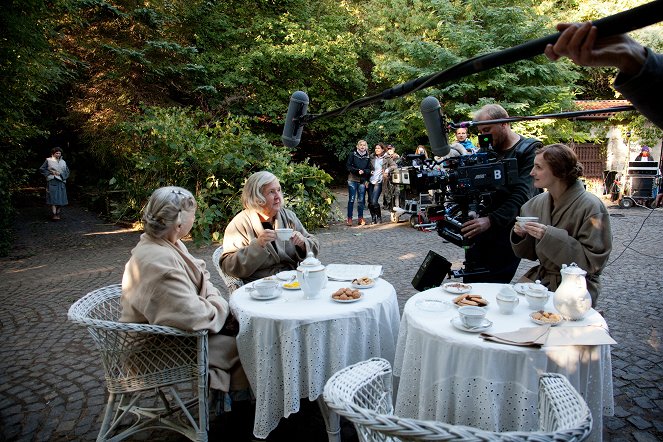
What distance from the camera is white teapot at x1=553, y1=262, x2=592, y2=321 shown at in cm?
226

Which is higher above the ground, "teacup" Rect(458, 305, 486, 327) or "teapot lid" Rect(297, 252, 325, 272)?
"teapot lid" Rect(297, 252, 325, 272)

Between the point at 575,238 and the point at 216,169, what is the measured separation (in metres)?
7.52

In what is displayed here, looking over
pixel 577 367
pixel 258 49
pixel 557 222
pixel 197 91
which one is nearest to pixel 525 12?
pixel 258 49

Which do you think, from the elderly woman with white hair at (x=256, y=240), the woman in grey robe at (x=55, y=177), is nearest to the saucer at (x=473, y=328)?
the elderly woman with white hair at (x=256, y=240)

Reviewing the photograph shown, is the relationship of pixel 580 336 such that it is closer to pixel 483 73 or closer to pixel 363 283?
pixel 363 283

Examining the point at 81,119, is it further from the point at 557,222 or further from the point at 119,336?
the point at 557,222

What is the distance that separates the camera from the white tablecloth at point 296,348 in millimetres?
2467

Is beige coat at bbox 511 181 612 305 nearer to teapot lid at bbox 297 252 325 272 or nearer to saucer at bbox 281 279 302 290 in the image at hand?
teapot lid at bbox 297 252 325 272

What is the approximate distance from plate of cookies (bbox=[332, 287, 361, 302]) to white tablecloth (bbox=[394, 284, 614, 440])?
484 mm

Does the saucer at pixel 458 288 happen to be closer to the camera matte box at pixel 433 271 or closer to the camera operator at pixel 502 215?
the camera matte box at pixel 433 271

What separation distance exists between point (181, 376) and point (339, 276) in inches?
51.1

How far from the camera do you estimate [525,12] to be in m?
14.3

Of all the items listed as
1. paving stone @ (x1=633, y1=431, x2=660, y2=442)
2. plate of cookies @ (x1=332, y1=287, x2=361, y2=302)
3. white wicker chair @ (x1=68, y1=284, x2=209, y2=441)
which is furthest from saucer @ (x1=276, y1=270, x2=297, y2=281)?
paving stone @ (x1=633, y1=431, x2=660, y2=442)

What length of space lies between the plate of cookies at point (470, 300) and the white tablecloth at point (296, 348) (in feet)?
1.61
